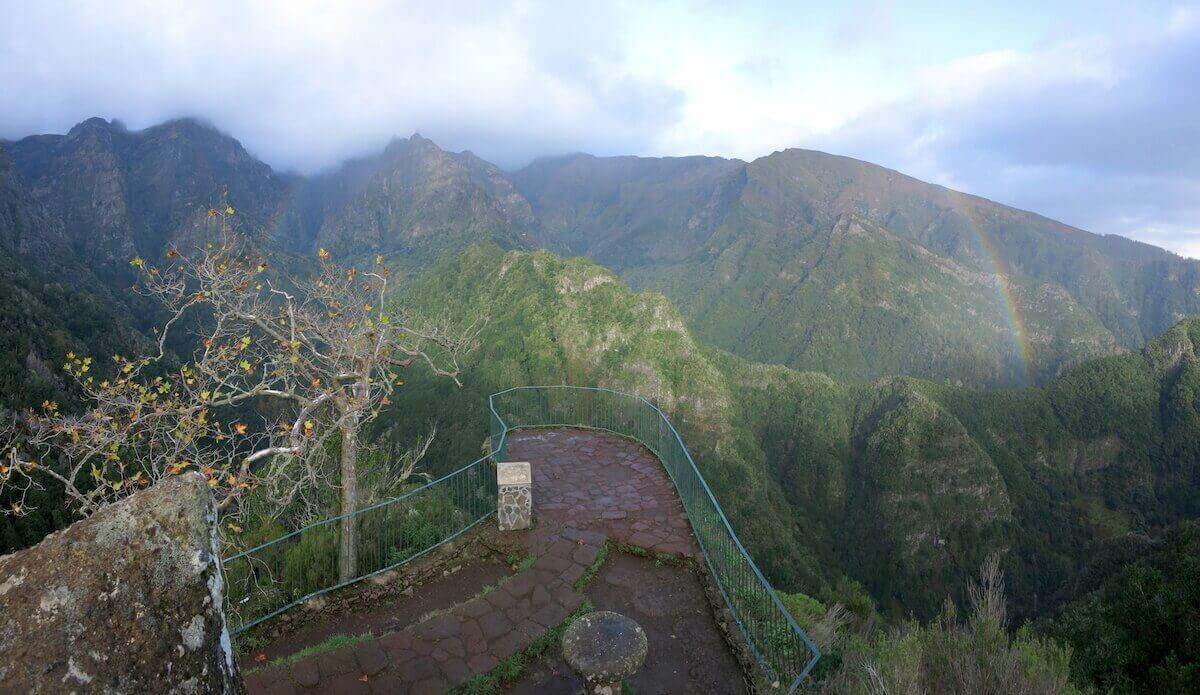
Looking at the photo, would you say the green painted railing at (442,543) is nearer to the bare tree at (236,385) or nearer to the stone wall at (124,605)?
the bare tree at (236,385)

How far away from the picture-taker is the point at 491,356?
260ft

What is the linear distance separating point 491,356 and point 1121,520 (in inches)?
3753

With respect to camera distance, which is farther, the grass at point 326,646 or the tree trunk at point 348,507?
the tree trunk at point 348,507

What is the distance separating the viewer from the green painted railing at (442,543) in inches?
242

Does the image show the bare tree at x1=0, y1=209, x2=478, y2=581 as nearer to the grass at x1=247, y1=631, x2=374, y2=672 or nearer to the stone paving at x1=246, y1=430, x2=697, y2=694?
the grass at x1=247, y1=631, x2=374, y2=672

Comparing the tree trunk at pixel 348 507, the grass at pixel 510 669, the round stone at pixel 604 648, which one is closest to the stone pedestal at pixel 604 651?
the round stone at pixel 604 648

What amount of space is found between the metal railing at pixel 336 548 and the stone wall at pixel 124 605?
529cm

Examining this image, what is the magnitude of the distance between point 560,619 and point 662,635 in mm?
1203

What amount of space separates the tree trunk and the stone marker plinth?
212cm

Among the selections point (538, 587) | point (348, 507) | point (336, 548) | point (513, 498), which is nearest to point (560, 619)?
point (538, 587)

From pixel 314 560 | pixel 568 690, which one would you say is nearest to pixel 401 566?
pixel 314 560

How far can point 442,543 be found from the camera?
830 centimetres

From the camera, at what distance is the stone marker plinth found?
8484 millimetres

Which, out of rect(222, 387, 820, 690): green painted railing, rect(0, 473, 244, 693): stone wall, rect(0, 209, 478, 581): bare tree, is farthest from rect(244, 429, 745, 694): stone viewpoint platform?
rect(0, 473, 244, 693): stone wall
